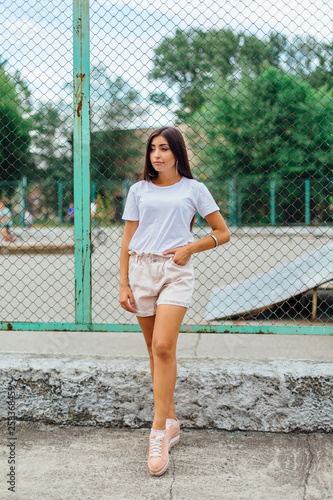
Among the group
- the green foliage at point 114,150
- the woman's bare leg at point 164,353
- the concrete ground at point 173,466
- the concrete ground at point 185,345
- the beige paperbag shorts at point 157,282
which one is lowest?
the concrete ground at point 173,466

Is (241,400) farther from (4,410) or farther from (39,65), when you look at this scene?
(39,65)

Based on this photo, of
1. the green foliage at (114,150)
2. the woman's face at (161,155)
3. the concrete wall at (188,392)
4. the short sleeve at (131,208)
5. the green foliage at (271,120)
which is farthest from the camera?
the green foliage at (271,120)

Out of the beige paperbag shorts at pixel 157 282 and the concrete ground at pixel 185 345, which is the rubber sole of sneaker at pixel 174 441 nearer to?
the beige paperbag shorts at pixel 157 282

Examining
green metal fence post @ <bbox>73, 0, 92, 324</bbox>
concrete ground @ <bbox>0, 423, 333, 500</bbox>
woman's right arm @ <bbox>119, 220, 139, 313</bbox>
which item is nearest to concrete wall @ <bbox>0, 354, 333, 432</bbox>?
concrete ground @ <bbox>0, 423, 333, 500</bbox>

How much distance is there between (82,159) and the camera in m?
3.27

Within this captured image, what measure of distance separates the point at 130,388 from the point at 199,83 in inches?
92.3

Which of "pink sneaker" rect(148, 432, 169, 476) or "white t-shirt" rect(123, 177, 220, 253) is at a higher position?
"white t-shirt" rect(123, 177, 220, 253)

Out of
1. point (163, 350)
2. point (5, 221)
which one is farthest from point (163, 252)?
point (5, 221)

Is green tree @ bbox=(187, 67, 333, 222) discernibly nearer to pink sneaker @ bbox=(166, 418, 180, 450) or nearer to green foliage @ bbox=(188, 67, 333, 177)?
green foliage @ bbox=(188, 67, 333, 177)

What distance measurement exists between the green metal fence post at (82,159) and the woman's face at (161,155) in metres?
0.79

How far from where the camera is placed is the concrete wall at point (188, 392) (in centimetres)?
303

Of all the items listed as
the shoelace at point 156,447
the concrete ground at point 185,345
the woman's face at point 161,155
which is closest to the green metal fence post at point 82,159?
the woman's face at point 161,155

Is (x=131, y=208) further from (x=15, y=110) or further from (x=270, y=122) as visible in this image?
(x=270, y=122)

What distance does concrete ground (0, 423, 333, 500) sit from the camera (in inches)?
92.8
